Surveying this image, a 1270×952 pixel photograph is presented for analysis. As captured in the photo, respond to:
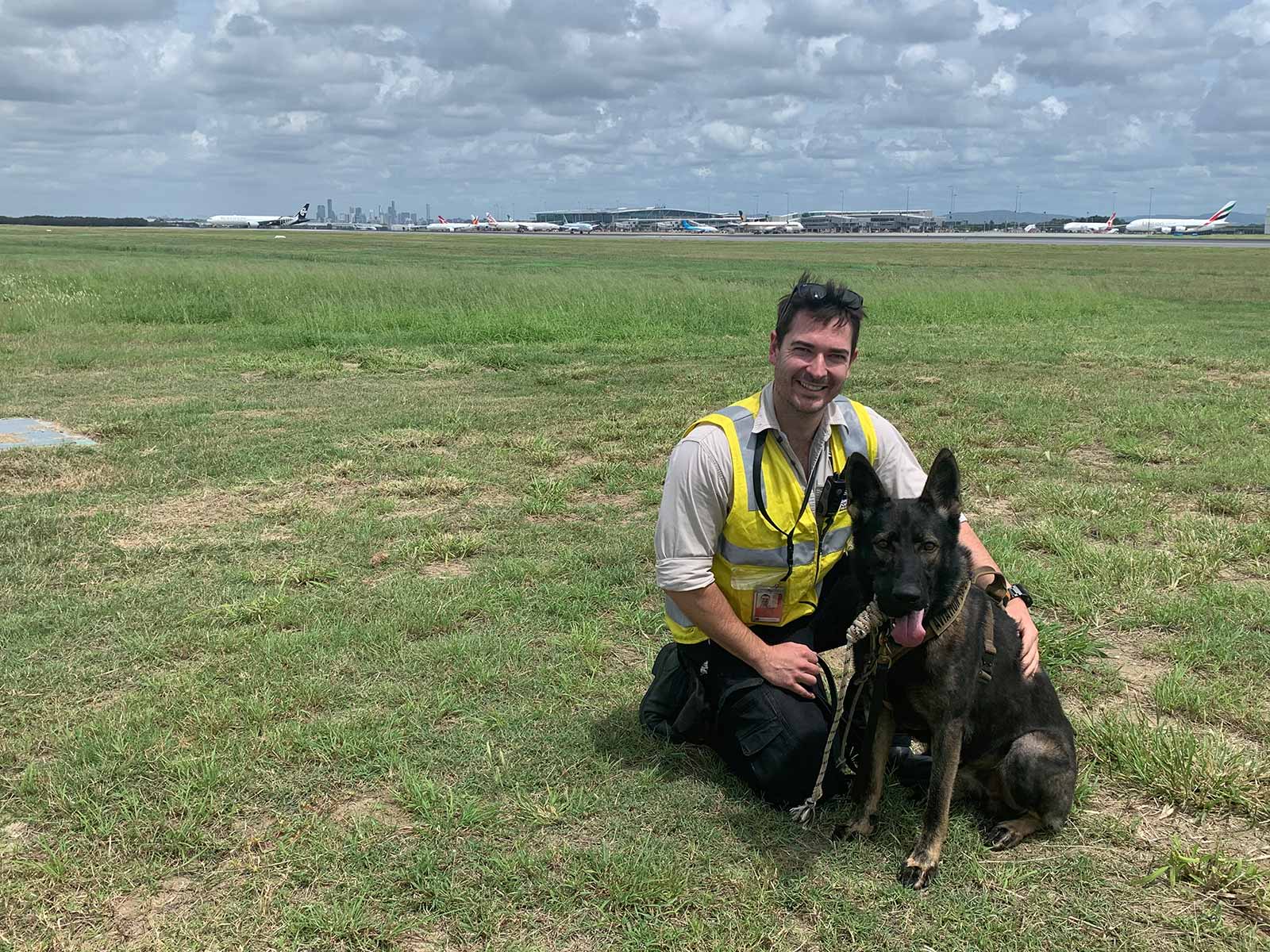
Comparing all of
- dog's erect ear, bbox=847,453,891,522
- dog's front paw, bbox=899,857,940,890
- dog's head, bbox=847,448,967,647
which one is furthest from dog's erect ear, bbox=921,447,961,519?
dog's front paw, bbox=899,857,940,890

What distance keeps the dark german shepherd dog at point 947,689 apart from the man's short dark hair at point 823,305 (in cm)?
67

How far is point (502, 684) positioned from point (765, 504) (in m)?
1.74

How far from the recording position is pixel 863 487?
2.94 meters

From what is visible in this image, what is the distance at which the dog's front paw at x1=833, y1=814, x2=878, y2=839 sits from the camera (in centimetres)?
328

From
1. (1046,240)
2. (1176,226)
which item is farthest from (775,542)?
(1176,226)

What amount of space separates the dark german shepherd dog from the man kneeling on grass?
18cm

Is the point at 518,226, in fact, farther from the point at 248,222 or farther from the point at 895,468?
the point at 895,468

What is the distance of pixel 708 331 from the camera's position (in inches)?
719

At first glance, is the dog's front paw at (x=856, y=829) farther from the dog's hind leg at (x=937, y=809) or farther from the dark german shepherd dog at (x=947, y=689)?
the dog's hind leg at (x=937, y=809)

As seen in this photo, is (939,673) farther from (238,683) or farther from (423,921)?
(238,683)

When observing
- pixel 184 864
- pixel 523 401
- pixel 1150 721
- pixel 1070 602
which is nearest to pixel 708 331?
pixel 523 401

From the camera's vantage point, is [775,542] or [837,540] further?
[837,540]

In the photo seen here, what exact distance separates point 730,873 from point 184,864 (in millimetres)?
1851

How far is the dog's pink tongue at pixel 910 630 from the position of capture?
2859 mm
